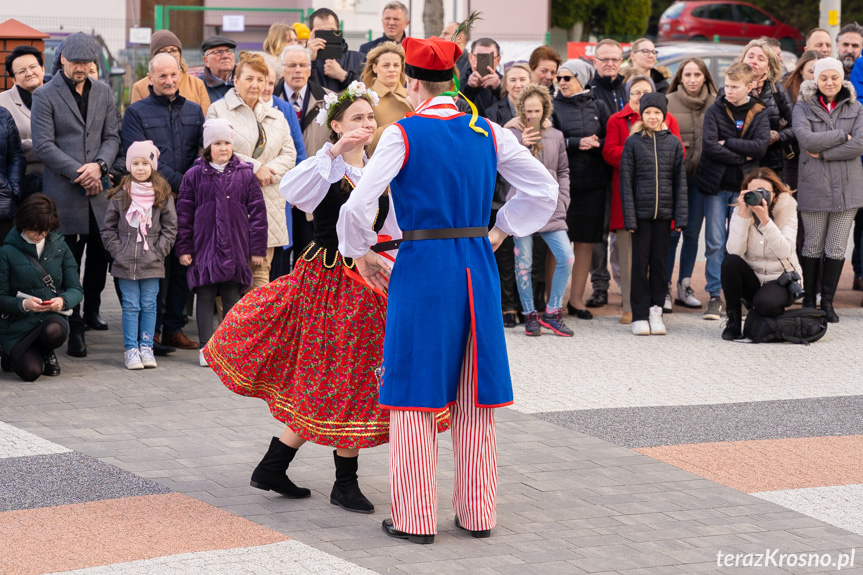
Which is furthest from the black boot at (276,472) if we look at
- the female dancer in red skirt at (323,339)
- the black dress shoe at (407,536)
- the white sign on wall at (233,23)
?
the white sign on wall at (233,23)

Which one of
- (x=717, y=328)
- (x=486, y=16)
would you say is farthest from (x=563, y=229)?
(x=486, y=16)

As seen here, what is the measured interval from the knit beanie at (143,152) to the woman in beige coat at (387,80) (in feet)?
5.53

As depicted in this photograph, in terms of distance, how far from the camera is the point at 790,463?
6.29 metres

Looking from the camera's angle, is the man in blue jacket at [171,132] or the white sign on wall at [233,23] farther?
the white sign on wall at [233,23]

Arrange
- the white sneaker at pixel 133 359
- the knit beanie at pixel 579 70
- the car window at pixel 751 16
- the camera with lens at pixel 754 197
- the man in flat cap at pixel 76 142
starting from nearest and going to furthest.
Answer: the white sneaker at pixel 133 359 → the man in flat cap at pixel 76 142 → the camera with lens at pixel 754 197 → the knit beanie at pixel 579 70 → the car window at pixel 751 16

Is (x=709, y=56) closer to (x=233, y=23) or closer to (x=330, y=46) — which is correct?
(x=233, y=23)

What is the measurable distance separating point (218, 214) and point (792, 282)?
14.7ft

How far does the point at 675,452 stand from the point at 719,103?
4.77 meters

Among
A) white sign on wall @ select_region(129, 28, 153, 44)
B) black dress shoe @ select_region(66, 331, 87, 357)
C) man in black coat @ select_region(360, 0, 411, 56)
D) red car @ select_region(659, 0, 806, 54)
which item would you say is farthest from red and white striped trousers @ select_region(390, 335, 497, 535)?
red car @ select_region(659, 0, 806, 54)

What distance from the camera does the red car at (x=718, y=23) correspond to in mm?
34031

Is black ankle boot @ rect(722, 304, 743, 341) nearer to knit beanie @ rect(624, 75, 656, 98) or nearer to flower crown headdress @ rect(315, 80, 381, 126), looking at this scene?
→ knit beanie @ rect(624, 75, 656, 98)

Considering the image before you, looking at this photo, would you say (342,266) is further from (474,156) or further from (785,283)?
(785,283)

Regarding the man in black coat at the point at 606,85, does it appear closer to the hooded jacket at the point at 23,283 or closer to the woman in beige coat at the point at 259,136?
the woman in beige coat at the point at 259,136

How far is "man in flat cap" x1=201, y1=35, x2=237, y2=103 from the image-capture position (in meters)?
9.74
